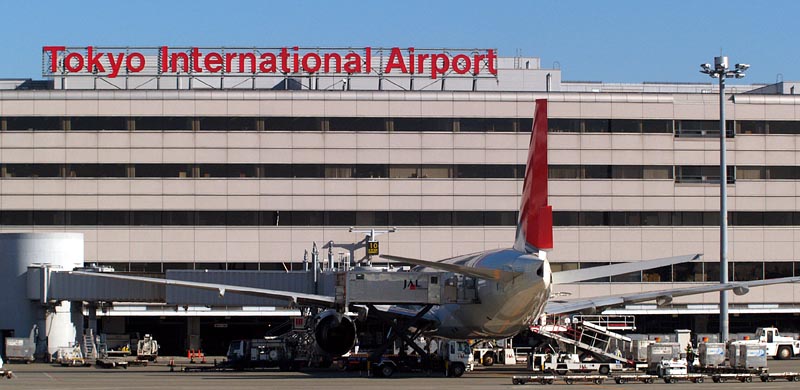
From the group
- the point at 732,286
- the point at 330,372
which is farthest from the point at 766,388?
the point at 330,372

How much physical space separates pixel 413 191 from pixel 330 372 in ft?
102

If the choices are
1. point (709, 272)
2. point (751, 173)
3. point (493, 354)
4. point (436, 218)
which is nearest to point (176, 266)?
point (436, 218)

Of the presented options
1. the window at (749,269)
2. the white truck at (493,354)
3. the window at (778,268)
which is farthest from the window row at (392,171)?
the white truck at (493,354)

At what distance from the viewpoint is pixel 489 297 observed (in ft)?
162

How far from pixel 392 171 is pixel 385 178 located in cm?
74

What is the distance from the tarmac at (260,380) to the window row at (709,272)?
28.7 metres


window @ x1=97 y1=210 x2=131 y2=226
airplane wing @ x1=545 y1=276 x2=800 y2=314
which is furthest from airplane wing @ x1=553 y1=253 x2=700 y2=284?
window @ x1=97 y1=210 x2=131 y2=226

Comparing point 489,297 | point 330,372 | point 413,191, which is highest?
point 413,191

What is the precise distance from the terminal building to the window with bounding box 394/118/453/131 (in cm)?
11

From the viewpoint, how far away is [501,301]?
48250mm

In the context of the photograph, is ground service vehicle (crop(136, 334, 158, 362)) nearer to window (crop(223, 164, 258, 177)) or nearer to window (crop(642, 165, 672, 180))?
window (crop(223, 164, 258, 177))

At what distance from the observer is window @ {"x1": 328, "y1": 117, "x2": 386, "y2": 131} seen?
8625 centimetres

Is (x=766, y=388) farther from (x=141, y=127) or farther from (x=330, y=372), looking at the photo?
(x=141, y=127)

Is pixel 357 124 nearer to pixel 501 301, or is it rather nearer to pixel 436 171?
pixel 436 171
